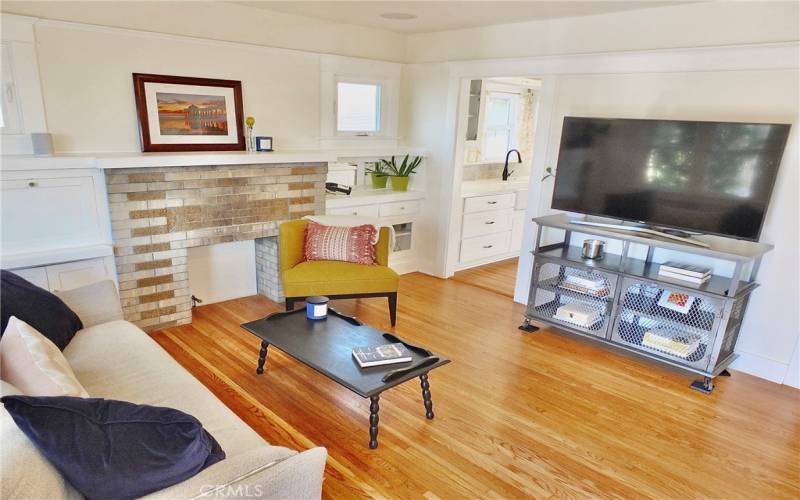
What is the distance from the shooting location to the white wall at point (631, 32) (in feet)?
9.56

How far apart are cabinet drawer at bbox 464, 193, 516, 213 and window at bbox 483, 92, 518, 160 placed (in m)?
0.75

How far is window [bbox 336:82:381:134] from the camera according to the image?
14.9 ft

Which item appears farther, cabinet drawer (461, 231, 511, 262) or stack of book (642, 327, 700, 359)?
cabinet drawer (461, 231, 511, 262)

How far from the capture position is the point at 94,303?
8.52 ft

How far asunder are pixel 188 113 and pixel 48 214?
1.14 metres

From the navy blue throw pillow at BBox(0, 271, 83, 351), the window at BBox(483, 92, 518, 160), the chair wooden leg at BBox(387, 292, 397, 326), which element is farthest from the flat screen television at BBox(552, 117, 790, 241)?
the navy blue throw pillow at BBox(0, 271, 83, 351)

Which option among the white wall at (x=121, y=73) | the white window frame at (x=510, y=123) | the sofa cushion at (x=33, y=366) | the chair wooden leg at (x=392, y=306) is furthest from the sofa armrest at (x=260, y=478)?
the white window frame at (x=510, y=123)

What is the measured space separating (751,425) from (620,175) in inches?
65.4

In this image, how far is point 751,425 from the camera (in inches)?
105

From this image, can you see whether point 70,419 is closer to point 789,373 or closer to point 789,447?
point 789,447

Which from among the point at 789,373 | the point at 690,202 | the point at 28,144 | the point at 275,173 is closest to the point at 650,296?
the point at 690,202

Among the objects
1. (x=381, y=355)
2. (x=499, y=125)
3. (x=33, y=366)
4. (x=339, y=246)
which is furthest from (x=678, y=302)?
(x=499, y=125)

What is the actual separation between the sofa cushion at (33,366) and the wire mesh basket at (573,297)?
301cm

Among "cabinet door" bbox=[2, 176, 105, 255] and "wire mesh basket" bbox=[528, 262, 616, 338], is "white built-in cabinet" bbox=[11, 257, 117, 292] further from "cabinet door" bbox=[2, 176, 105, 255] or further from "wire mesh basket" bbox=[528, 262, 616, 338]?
"wire mesh basket" bbox=[528, 262, 616, 338]
